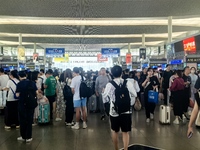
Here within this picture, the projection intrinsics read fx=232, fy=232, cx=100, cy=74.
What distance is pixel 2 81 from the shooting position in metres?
7.86

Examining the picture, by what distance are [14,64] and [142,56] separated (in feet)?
42.9

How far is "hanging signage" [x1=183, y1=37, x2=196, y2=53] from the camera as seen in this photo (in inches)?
442

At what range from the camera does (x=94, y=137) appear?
5.78 metres

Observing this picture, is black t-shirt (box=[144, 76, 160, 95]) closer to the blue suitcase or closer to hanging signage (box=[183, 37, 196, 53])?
the blue suitcase

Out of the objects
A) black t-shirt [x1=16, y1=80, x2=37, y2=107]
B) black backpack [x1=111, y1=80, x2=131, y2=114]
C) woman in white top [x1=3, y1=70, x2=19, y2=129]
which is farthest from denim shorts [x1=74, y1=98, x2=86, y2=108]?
black backpack [x1=111, y1=80, x2=131, y2=114]

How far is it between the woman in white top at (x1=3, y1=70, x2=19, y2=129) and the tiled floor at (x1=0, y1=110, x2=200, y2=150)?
334mm

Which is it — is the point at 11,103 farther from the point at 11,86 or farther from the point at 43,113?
the point at 43,113

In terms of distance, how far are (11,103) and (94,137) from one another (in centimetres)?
260

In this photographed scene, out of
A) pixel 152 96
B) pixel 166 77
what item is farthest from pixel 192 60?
pixel 152 96

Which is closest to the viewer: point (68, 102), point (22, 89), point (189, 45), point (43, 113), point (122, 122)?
point (122, 122)

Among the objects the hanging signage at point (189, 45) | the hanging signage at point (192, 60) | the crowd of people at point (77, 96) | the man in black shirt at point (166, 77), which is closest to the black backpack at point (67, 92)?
the crowd of people at point (77, 96)

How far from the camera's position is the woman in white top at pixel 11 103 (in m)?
6.23

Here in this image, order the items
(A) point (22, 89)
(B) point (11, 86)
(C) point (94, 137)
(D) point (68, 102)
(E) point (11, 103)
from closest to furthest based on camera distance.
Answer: (A) point (22, 89) → (C) point (94, 137) → (B) point (11, 86) → (E) point (11, 103) → (D) point (68, 102)

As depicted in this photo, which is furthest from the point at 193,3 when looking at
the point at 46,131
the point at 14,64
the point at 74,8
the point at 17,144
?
the point at 14,64
